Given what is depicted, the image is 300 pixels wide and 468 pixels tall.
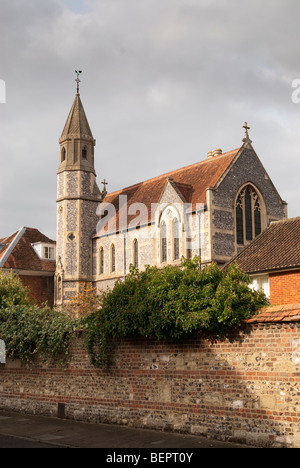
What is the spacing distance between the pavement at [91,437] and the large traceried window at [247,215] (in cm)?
2060

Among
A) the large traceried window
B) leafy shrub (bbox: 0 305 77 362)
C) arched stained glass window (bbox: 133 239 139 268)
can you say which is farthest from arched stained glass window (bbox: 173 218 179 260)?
leafy shrub (bbox: 0 305 77 362)

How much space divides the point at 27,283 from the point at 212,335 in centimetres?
3033

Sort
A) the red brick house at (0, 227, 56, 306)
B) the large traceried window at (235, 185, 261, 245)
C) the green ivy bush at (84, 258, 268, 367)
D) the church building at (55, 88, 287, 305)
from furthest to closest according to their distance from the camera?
1. the red brick house at (0, 227, 56, 306)
2. the large traceried window at (235, 185, 261, 245)
3. the church building at (55, 88, 287, 305)
4. the green ivy bush at (84, 258, 268, 367)

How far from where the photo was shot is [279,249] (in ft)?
73.5

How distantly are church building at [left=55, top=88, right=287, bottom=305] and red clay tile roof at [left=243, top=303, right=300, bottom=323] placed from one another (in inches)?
776

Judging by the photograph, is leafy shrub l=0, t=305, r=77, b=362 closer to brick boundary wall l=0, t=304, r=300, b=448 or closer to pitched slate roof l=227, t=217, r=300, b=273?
brick boundary wall l=0, t=304, r=300, b=448

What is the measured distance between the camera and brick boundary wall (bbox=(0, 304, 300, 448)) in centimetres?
1083

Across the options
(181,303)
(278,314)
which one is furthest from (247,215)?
(278,314)

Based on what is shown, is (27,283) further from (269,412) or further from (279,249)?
(269,412)

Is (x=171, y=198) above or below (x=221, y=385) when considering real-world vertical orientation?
above

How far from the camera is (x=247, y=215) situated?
34000mm
